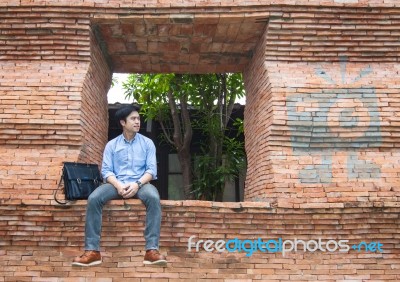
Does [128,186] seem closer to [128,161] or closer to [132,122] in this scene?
[128,161]

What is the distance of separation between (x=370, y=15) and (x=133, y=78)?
6744 millimetres

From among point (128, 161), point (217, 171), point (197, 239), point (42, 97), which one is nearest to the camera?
point (128, 161)

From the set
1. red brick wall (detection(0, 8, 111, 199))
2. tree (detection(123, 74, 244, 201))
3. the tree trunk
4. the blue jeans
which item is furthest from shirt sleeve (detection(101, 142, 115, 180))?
the tree trunk

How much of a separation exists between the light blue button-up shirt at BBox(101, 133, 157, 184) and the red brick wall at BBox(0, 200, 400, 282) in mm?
370

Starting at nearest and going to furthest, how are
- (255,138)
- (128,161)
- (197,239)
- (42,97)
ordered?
(128,161) < (197,239) < (42,97) < (255,138)

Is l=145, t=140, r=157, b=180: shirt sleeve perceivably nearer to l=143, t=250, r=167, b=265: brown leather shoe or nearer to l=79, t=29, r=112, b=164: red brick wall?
l=143, t=250, r=167, b=265: brown leather shoe

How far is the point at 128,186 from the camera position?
500cm

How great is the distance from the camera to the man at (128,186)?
4895 mm

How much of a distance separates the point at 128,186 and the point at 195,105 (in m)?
6.27

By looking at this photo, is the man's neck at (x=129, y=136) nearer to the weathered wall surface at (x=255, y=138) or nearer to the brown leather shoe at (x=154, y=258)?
the weathered wall surface at (x=255, y=138)

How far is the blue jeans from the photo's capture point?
4.88 m

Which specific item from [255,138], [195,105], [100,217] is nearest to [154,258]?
A: [100,217]

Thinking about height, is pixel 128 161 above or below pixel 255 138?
below

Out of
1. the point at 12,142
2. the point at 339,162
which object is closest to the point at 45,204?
the point at 12,142
